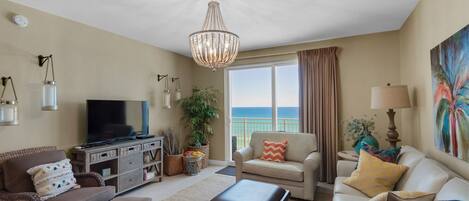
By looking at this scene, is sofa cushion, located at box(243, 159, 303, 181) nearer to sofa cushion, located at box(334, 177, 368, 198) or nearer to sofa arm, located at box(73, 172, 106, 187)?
sofa cushion, located at box(334, 177, 368, 198)

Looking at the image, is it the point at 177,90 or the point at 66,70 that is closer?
the point at 66,70

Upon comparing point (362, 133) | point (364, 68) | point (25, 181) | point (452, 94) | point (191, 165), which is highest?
point (364, 68)

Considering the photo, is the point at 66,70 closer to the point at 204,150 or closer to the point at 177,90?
the point at 177,90

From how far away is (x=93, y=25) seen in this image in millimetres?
3395

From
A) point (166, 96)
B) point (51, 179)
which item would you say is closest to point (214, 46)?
point (51, 179)

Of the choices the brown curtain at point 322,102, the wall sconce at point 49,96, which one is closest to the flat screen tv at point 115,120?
the wall sconce at point 49,96

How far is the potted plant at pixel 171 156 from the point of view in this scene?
4.36m

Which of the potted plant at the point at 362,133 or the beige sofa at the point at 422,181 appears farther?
the potted plant at the point at 362,133

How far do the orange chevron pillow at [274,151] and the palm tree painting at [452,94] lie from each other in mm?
1875

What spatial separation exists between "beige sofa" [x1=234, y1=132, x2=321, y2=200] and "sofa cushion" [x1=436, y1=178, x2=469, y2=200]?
170 centimetres

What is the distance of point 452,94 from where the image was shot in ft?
6.25

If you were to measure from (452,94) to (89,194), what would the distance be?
3.29 m

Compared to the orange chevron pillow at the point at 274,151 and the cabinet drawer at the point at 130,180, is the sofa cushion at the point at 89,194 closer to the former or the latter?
the cabinet drawer at the point at 130,180

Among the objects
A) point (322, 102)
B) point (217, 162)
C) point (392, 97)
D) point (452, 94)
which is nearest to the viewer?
point (452, 94)
